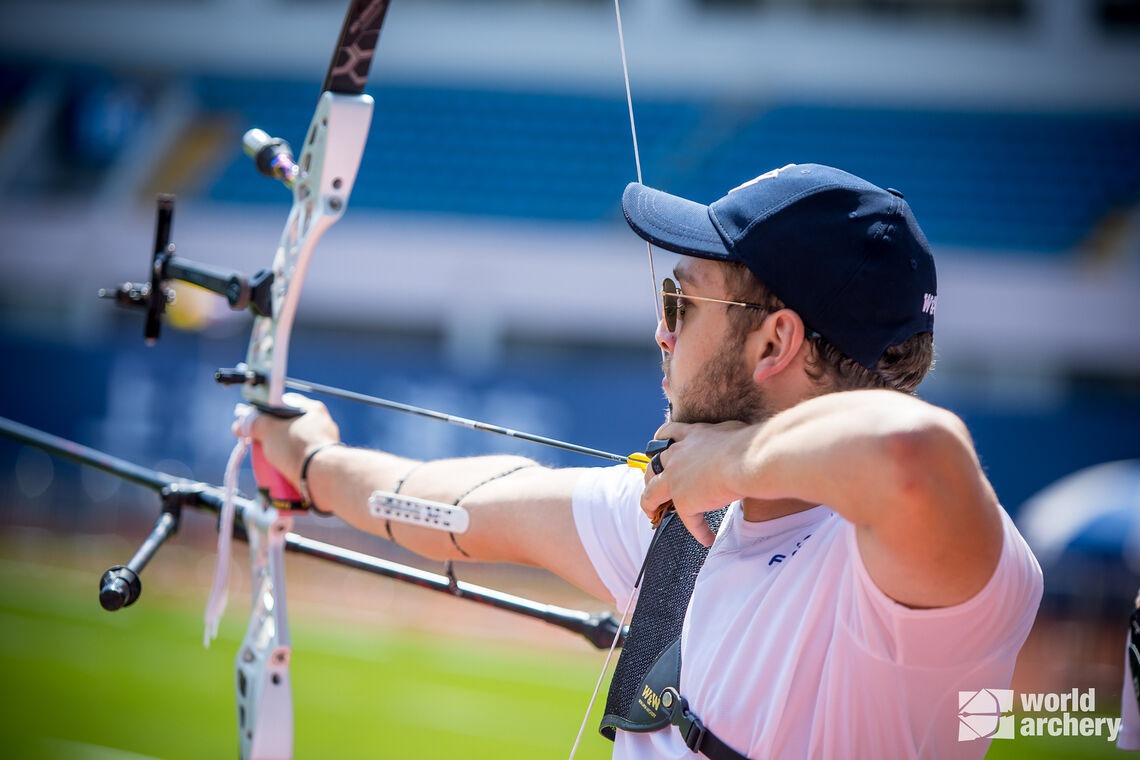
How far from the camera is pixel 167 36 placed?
1348cm

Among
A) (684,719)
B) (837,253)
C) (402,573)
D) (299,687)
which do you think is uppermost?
(299,687)

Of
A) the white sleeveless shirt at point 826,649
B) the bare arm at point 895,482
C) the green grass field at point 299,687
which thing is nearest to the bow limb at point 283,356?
the white sleeveless shirt at point 826,649

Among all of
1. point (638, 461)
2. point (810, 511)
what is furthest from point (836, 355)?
point (638, 461)

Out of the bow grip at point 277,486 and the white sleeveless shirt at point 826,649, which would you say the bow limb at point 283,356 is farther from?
the white sleeveless shirt at point 826,649

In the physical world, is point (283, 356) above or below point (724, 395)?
above

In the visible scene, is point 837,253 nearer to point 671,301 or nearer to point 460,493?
point 671,301

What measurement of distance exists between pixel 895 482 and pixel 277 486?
45.5 inches

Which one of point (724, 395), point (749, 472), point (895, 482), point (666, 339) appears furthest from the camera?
point (666, 339)

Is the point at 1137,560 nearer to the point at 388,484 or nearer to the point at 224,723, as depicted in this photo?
the point at 224,723

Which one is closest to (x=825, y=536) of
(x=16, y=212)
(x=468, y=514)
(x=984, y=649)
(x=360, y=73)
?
(x=984, y=649)

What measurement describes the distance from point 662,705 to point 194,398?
8.65 meters

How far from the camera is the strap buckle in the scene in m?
1.32

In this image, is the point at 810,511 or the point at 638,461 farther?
the point at 638,461

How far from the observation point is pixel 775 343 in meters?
1.40
